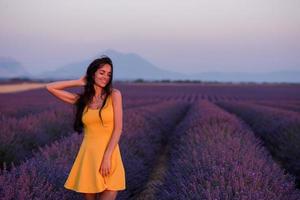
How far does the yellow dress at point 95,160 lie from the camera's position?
12.0 feet

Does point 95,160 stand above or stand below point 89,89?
below

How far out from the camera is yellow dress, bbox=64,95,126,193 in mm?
3650

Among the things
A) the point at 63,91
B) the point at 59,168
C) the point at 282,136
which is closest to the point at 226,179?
the point at 63,91

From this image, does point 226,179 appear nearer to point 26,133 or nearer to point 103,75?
point 103,75

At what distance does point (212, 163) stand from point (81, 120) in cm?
150

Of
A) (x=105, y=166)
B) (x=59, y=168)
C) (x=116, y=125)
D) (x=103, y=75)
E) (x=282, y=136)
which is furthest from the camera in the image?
(x=282, y=136)

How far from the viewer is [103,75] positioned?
381 centimetres

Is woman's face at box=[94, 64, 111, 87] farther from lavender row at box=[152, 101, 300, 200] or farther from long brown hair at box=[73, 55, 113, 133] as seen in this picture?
lavender row at box=[152, 101, 300, 200]

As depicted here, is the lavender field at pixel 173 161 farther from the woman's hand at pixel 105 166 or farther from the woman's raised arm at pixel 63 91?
the woman's raised arm at pixel 63 91

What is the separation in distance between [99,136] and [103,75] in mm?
440

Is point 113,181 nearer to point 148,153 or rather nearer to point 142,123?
point 148,153

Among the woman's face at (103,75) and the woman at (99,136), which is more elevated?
the woman's face at (103,75)

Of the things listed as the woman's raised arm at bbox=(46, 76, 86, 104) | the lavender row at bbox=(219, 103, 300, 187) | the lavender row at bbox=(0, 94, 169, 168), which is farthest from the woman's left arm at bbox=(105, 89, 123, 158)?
the lavender row at bbox=(219, 103, 300, 187)

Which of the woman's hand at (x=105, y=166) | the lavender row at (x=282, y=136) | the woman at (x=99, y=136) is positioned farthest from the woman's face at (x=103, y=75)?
the lavender row at (x=282, y=136)
